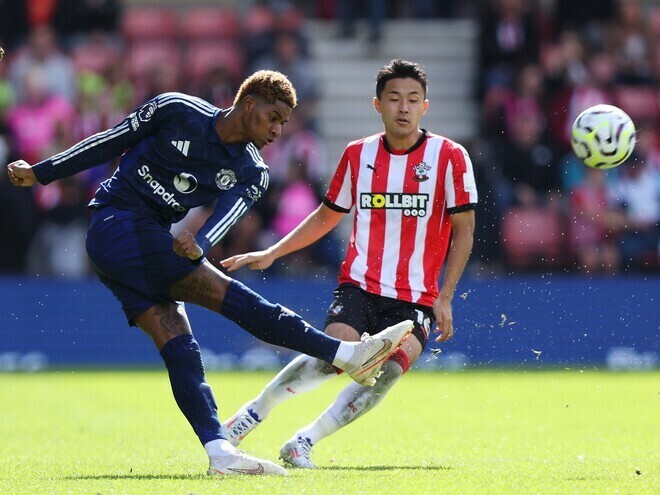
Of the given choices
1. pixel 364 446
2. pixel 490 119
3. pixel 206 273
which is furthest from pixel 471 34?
pixel 206 273

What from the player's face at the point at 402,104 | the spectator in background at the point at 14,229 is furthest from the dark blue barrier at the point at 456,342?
the player's face at the point at 402,104

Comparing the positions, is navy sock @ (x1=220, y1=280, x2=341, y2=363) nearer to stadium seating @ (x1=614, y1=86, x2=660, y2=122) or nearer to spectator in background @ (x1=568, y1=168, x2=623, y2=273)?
spectator in background @ (x1=568, y1=168, x2=623, y2=273)

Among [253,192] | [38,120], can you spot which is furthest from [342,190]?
[38,120]

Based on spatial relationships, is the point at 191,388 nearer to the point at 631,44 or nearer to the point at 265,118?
the point at 265,118

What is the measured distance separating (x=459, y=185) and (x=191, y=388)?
2.00 m

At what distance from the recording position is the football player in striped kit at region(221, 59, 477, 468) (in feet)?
24.0

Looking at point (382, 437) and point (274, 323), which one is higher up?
point (274, 323)

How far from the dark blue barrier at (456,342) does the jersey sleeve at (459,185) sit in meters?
6.89

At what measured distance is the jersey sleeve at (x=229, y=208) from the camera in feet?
21.2

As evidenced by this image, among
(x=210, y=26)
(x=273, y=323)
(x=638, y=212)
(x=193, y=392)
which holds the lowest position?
(x=638, y=212)

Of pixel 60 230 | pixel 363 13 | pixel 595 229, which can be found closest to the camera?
pixel 60 230

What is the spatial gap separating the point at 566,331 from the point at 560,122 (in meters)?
3.02

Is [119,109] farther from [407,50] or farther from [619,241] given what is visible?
[619,241]

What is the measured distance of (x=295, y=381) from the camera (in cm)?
748
